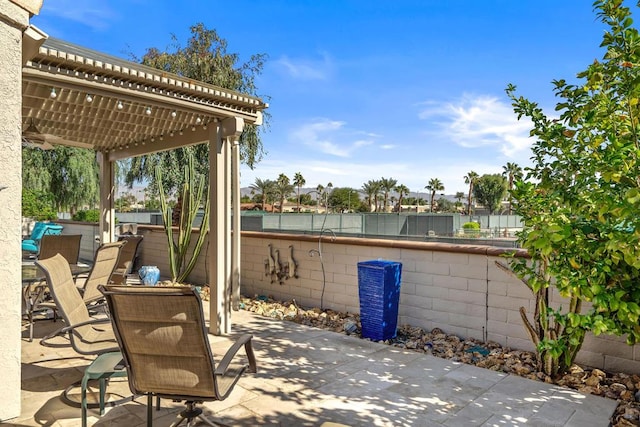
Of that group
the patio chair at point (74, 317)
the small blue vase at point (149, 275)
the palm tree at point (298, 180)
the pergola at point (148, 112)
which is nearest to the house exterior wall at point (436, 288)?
the pergola at point (148, 112)

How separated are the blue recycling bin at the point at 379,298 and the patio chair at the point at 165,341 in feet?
8.28

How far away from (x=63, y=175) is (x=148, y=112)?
13775 mm

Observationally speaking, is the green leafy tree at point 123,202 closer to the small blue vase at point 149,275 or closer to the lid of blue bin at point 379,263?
the small blue vase at point 149,275

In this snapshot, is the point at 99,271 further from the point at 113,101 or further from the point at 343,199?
the point at 343,199

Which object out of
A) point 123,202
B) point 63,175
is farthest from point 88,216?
point 123,202

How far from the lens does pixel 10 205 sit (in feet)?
7.65

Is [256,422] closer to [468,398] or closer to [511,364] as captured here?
[468,398]

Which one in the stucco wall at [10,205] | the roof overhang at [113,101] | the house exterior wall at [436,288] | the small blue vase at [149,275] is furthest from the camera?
the small blue vase at [149,275]

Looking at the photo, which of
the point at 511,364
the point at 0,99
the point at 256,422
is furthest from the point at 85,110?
the point at 511,364

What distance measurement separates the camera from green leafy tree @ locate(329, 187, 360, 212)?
58812 millimetres

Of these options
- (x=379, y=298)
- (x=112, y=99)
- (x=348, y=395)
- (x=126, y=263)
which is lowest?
(x=348, y=395)

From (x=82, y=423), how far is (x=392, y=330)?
3050 millimetres

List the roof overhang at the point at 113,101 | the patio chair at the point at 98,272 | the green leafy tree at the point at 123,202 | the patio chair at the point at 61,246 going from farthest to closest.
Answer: the green leafy tree at the point at 123,202, the patio chair at the point at 61,246, the patio chair at the point at 98,272, the roof overhang at the point at 113,101

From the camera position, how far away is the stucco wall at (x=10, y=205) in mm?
2305
